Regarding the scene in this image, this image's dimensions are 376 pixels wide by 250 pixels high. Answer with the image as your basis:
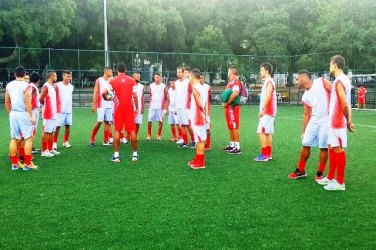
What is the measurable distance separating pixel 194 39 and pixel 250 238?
3814 cm

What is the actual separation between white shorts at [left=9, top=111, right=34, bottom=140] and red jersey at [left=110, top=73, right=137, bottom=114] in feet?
5.89

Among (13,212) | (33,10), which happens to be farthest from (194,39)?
(13,212)

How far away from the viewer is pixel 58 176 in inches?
328

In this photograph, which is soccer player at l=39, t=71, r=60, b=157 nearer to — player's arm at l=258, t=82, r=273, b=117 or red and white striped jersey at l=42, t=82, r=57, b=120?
red and white striped jersey at l=42, t=82, r=57, b=120

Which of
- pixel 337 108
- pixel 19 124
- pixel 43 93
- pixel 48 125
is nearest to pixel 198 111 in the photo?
pixel 337 108

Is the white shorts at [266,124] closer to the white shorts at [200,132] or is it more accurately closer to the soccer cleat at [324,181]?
the white shorts at [200,132]

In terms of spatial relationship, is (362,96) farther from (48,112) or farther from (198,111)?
(48,112)

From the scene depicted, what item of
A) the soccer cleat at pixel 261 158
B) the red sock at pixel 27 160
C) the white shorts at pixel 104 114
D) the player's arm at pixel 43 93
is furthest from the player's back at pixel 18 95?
the soccer cleat at pixel 261 158

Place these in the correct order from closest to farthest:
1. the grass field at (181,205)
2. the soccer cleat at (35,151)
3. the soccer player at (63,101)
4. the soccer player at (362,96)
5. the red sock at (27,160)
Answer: the grass field at (181,205), the red sock at (27,160), the soccer cleat at (35,151), the soccer player at (63,101), the soccer player at (362,96)

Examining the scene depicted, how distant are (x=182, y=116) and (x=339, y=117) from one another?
5.93 m

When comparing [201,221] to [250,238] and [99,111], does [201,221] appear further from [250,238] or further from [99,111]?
[99,111]

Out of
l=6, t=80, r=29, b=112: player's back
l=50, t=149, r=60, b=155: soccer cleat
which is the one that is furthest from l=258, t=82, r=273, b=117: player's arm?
l=50, t=149, r=60, b=155: soccer cleat

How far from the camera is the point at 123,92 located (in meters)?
9.45

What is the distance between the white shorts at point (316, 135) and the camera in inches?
300
